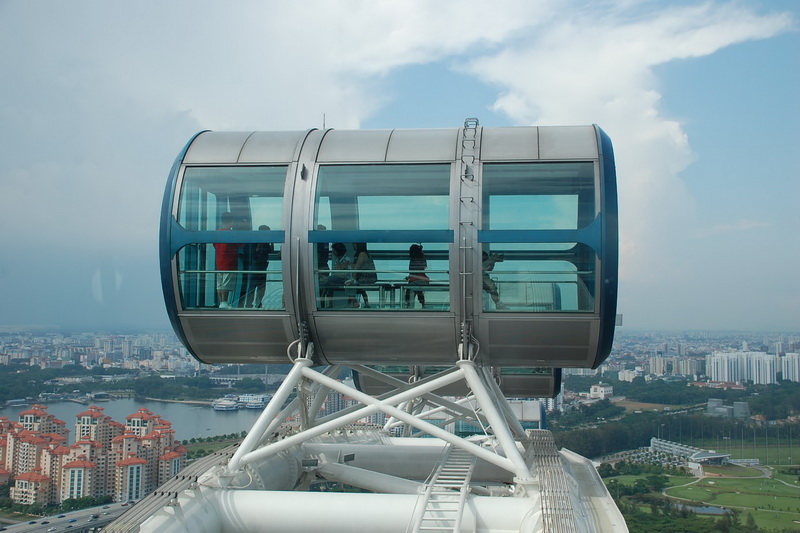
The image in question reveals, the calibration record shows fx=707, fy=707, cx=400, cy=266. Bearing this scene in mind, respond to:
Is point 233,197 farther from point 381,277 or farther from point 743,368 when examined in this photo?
point 743,368

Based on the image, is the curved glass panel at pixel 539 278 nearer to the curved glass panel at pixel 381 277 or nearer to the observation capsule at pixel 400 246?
the observation capsule at pixel 400 246

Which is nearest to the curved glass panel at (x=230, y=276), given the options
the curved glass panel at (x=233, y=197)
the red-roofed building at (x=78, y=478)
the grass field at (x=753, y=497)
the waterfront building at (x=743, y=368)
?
the curved glass panel at (x=233, y=197)

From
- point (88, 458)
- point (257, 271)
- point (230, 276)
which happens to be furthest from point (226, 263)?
point (88, 458)

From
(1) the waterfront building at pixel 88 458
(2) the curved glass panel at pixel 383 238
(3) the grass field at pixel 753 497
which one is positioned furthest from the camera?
(3) the grass field at pixel 753 497

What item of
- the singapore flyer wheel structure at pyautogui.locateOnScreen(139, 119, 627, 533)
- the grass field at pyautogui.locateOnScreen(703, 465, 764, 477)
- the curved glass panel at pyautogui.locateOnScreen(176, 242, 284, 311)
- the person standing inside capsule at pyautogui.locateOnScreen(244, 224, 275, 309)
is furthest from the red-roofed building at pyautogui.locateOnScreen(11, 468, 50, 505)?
the grass field at pyautogui.locateOnScreen(703, 465, 764, 477)

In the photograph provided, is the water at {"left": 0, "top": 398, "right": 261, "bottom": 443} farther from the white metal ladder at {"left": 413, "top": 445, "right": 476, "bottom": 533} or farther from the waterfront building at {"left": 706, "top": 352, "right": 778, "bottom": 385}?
the waterfront building at {"left": 706, "top": 352, "right": 778, "bottom": 385}

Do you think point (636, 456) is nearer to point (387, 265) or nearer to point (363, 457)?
point (363, 457)
